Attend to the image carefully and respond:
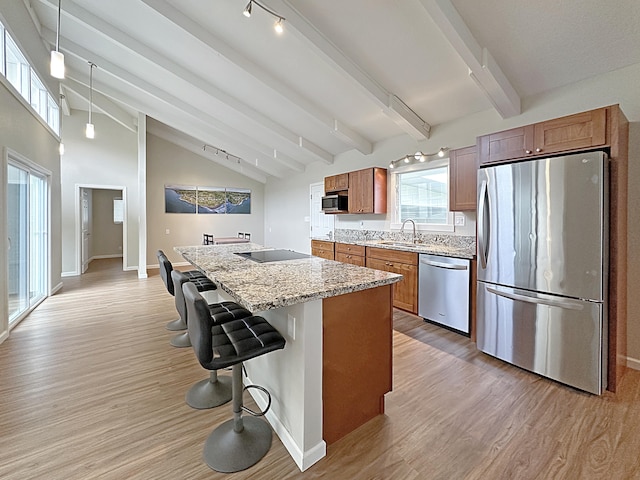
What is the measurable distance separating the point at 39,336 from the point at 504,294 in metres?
4.79

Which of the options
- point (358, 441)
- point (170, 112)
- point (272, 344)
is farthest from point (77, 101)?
point (358, 441)

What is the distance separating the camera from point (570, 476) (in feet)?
4.79

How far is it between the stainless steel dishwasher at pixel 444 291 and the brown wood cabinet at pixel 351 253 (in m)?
1.13

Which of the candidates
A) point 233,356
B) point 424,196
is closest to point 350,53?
point 424,196

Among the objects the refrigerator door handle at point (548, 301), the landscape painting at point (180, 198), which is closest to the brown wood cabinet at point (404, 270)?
the refrigerator door handle at point (548, 301)

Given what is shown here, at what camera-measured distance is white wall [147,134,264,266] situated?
7711 mm

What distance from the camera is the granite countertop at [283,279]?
1.36m

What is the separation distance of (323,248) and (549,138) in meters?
3.78

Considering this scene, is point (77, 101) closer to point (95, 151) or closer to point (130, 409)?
point (95, 151)

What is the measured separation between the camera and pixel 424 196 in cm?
438

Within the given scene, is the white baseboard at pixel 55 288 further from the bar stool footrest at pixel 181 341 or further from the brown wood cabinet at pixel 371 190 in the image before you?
the brown wood cabinet at pixel 371 190

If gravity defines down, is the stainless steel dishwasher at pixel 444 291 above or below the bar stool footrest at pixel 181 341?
above

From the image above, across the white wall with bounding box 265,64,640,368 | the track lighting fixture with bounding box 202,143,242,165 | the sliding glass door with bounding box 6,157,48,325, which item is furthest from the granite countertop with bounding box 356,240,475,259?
the track lighting fixture with bounding box 202,143,242,165

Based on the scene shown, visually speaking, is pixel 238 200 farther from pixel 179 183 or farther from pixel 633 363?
pixel 633 363
